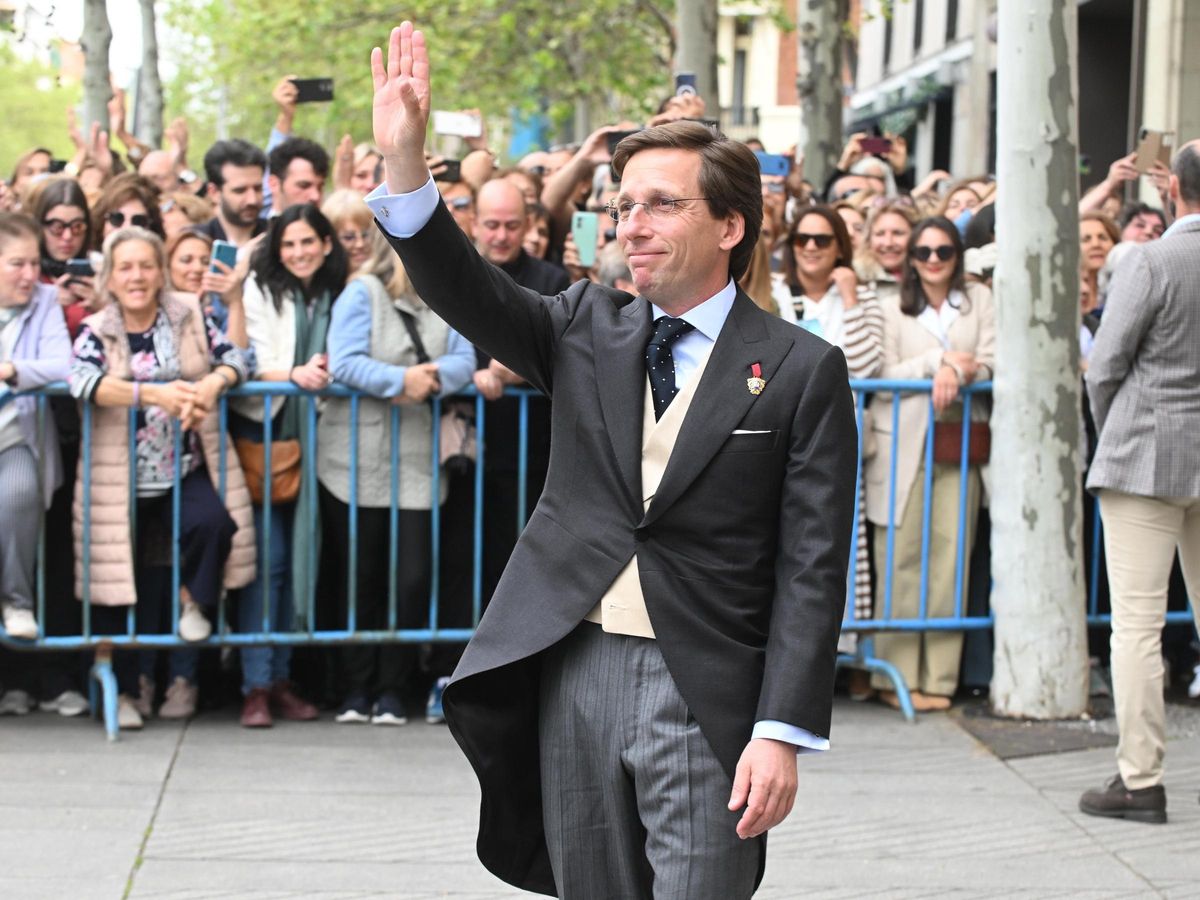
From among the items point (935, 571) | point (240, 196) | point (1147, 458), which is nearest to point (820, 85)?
point (240, 196)

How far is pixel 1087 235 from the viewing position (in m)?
8.58

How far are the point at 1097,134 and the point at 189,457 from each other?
50.7ft

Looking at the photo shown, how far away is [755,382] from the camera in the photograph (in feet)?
10.6

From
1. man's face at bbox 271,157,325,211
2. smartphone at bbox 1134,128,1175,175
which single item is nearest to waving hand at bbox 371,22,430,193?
man's face at bbox 271,157,325,211

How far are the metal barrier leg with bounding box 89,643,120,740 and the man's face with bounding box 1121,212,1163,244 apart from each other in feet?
18.2

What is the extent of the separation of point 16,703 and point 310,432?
160 centimetres

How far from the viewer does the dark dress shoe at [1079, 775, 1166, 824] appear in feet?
19.5

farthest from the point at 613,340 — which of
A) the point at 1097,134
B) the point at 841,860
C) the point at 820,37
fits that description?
the point at 1097,134

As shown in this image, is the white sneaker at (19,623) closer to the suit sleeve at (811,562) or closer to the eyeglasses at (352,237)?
the eyeglasses at (352,237)

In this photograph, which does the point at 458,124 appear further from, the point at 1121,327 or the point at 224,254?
Result: the point at 1121,327

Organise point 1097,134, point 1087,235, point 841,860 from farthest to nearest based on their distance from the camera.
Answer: point 1097,134 < point 1087,235 < point 841,860

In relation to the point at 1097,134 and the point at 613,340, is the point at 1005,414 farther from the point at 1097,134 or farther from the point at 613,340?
the point at 1097,134

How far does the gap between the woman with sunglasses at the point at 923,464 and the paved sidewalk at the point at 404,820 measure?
0.48 m

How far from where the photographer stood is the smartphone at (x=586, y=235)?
783 cm
